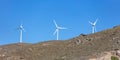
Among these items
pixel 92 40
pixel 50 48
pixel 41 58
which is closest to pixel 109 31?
pixel 92 40

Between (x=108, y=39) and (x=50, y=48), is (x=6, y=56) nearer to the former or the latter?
(x=50, y=48)

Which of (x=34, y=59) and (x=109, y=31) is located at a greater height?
(x=109, y=31)

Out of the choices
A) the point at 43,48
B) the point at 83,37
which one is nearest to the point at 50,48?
the point at 43,48

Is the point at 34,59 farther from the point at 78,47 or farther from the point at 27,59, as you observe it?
the point at 78,47

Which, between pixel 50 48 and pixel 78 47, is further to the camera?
pixel 50 48

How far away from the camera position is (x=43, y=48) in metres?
194

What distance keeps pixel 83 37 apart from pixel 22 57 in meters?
33.7

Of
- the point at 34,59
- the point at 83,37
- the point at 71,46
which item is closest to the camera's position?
the point at 34,59

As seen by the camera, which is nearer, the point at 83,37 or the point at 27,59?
the point at 27,59

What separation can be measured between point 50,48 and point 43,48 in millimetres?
3121

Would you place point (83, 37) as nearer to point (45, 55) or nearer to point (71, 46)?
point (71, 46)

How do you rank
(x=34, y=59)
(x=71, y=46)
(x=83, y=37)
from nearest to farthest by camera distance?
(x=34, y=59)
(x=71, y=46)
(x=83, y=37)

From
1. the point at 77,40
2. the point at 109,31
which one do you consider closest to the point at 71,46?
the point at 77,40

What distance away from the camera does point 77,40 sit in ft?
631
